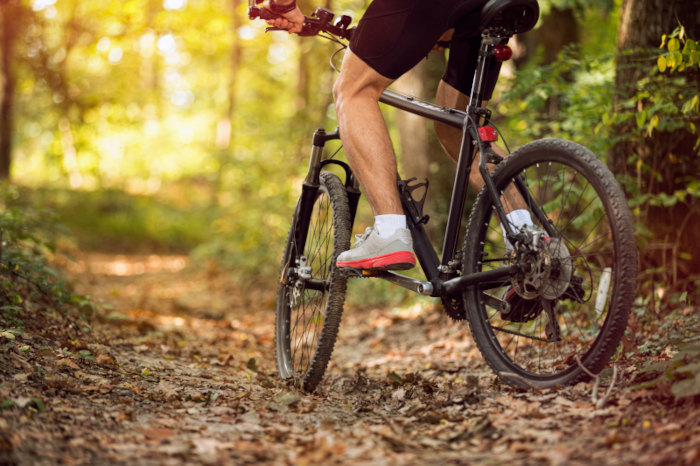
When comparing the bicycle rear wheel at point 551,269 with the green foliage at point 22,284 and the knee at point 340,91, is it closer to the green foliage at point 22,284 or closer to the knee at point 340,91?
the knee at point 340,91

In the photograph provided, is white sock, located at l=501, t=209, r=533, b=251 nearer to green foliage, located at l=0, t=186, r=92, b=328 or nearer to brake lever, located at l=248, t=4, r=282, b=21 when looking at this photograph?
brake lever, located at l=248, t=4, r=282, b=21

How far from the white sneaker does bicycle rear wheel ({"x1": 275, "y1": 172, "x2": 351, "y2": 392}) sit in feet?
0.73

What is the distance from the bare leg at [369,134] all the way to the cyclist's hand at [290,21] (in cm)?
37

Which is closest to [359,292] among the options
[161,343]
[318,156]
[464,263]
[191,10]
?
[161,343]

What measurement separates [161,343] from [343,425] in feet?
7.40

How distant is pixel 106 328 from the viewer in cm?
411

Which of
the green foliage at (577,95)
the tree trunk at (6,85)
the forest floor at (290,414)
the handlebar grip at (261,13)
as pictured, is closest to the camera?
the forest floor at (290,414)

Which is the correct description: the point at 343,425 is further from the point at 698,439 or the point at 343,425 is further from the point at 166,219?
the point at 166,219

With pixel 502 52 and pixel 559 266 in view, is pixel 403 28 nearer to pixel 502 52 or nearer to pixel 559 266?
pixel 502 52

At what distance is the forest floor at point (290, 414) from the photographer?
175 cm

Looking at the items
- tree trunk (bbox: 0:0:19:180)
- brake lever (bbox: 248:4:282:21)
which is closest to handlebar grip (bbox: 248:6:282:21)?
brake lever (bbox: 248:4:282:21)

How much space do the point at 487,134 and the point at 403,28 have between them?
548 millimetres

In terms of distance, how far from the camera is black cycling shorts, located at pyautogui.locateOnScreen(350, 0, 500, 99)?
242 centimetres

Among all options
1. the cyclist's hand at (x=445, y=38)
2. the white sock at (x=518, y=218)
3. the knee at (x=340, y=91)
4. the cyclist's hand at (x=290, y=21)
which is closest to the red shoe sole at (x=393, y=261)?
the white sock at (x=518, y=218)
